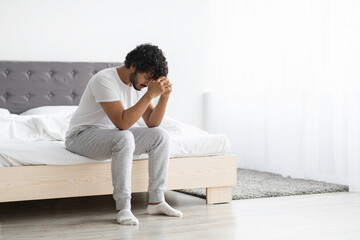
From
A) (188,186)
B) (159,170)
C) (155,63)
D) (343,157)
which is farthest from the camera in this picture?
(343,157)

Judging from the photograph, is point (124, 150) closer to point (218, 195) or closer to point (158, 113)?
point (158, 113)

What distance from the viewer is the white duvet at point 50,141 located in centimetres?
294

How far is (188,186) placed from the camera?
11.0 ft

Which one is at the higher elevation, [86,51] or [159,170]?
[86,51]

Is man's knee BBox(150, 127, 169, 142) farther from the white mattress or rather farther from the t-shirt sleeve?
the t-shirt sleeve

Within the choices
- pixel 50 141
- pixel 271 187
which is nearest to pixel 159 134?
pixel 50 141

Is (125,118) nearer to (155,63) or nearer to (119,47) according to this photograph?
(155,63)

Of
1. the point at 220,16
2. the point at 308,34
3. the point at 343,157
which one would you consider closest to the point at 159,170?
the point at 343,157

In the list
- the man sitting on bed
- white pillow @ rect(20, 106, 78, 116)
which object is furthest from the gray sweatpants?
white pillow @ rect(20, 106, 78, 116)

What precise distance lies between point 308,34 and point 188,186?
1.86m

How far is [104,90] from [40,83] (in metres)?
1.81

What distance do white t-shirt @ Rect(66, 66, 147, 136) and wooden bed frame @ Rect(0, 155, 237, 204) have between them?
24cm

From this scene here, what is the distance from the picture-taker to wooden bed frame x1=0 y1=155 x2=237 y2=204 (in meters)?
2.90

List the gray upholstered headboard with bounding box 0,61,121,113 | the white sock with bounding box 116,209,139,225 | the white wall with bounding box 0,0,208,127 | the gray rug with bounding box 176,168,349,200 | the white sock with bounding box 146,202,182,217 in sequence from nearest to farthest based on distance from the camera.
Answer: the white sock with bounding box 116,209,139,225, the white sock with bounding box 146,202,182,217, the gray rug with bounding box 176,168,349,200, the gray upholstered headboard with bounding box 0,61,121,113, the white wall with bounding box 0,0,208,127
